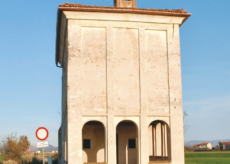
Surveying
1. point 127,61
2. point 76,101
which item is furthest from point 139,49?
point 76,101

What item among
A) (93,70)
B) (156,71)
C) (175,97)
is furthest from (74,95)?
(175,97)

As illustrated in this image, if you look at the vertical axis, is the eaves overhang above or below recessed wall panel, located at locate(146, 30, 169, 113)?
above

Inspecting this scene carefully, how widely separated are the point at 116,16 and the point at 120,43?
1422 millimetres

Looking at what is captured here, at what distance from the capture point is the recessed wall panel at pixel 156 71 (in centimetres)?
1617

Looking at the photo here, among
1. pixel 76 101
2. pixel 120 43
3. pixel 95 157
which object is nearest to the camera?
pixel 76 101

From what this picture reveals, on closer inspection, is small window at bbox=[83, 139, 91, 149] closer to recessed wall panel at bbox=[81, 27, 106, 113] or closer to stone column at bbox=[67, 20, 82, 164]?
stone column at bbox=[67, 20, 82, 164]

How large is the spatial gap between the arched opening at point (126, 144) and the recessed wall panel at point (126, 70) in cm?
374

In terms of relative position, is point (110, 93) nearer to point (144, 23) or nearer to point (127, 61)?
point (127, 61)

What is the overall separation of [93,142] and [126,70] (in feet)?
17.5

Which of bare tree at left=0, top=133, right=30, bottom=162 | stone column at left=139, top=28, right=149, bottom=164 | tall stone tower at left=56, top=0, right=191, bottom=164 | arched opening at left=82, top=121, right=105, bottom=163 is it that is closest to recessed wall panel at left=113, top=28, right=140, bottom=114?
tall stone tower at left=56, top=0, right=191, bottom=164

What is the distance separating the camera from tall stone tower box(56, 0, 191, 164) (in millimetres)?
15508

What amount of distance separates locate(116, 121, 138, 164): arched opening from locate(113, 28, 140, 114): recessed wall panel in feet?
12.3

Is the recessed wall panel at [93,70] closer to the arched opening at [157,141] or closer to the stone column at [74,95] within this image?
the stone column at [74,95]

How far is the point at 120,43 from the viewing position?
1642cm
